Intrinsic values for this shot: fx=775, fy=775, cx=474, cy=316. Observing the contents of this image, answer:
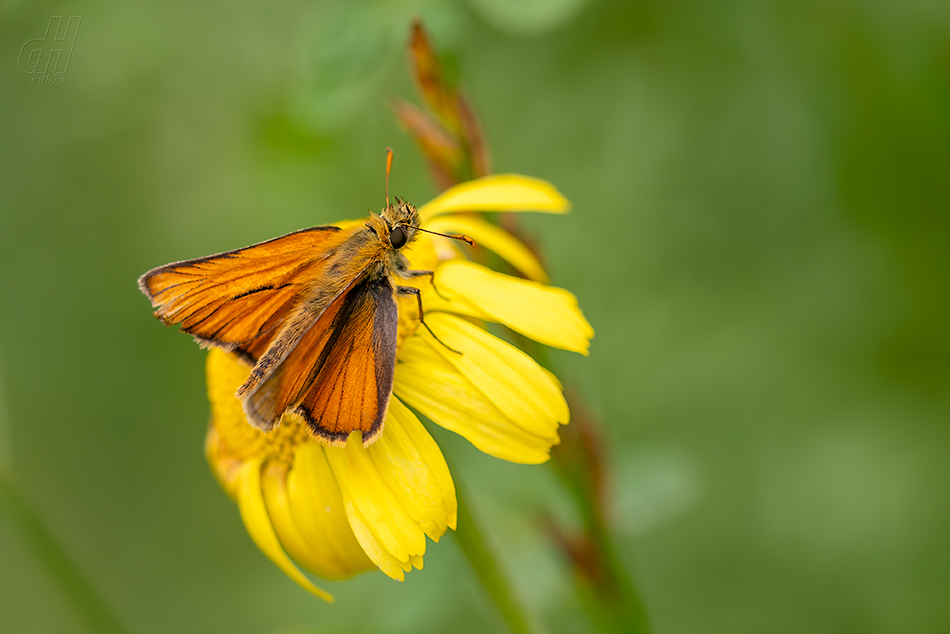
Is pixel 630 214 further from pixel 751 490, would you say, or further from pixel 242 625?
pixel 242 625

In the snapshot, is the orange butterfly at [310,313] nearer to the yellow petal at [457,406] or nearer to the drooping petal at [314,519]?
the yellow petal at [457,406]

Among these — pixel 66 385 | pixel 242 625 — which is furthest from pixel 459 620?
pixel 66 385

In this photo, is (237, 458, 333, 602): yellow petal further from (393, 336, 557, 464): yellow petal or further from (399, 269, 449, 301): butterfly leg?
(399, 269, 449, 301): butterfly leg

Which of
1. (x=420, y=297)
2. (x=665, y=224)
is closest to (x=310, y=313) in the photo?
(x=420, y=297)

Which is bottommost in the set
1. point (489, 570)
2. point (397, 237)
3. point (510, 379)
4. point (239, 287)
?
point (489, 570)

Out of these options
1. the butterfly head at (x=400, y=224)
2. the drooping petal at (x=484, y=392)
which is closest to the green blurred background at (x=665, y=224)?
the butterfly head at (x=400, y=224)

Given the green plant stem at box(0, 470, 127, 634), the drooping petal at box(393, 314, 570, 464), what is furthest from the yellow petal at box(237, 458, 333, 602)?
the green plant stem at box(0, 470, 127, 634)

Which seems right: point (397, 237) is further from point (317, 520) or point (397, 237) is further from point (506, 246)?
point (317, 520)
